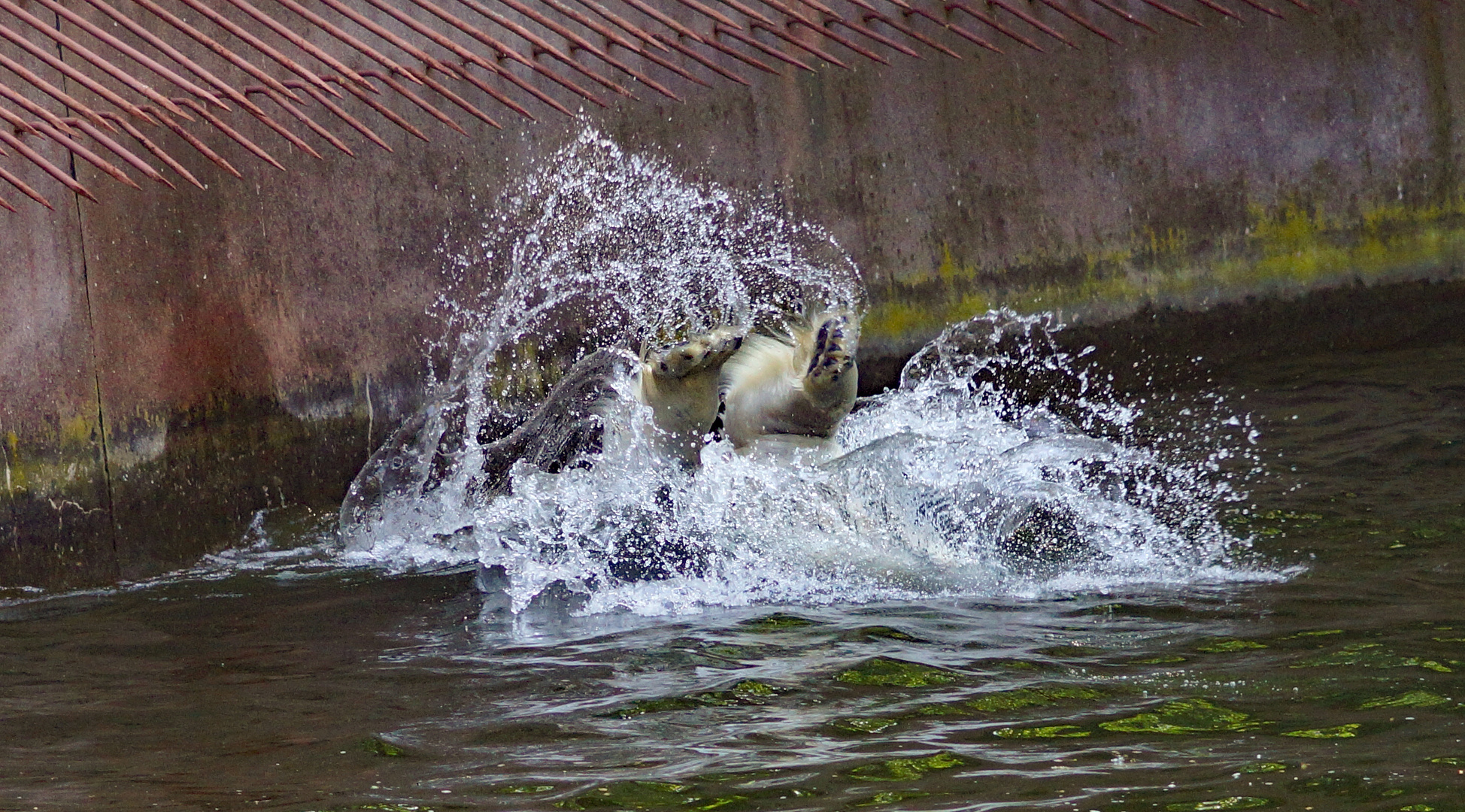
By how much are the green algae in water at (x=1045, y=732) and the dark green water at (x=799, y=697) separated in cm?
2

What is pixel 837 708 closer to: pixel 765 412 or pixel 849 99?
pixel 765 412

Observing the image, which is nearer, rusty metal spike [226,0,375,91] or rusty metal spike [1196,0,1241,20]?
rusty metal spike [226,0,375,91]

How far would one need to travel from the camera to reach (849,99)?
7.73 m

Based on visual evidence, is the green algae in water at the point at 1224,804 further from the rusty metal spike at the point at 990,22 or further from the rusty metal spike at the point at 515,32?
the rusty metal spike at the point at 990,22

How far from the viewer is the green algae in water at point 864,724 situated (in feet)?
10.3

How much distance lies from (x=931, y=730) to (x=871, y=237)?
4.99 metres

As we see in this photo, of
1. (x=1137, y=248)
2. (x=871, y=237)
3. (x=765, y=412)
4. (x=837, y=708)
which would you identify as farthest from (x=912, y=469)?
(x=1137, y=248)

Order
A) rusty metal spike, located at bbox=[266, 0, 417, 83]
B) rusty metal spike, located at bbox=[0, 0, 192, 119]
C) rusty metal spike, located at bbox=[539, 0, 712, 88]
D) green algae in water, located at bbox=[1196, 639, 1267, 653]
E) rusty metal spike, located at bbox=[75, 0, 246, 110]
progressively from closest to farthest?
green algae in water, located at bbox=[1196, 639, 1267, 653]
rusty metal spike, located at bbox=[0, 0, 192, 119]
rusty metal spike, located at bbox=[75, 0, 246, 110]
rusty metal spike, located at bbox=[266, 0, 417, 83]
rusty metal spike, located at bbox=[539, 0, 712, 88]

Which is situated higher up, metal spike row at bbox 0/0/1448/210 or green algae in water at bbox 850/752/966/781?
metal spike row at bbox 0/0/1448/210

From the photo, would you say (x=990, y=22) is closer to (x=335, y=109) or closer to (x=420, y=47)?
(x=420, y=47)

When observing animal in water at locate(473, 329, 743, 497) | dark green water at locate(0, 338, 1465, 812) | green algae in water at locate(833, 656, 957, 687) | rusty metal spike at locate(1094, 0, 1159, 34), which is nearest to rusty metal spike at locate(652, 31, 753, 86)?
animal in water at locate(473, 329, 743, 497)

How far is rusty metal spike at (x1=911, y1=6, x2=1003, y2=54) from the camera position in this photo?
24.5 feet

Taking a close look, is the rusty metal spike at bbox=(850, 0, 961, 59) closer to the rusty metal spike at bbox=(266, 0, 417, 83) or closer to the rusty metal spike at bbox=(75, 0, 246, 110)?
the rusty metal spike at bbox=(266, 0, 417, 83)

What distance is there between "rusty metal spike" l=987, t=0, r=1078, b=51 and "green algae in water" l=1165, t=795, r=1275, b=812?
5423 mm
